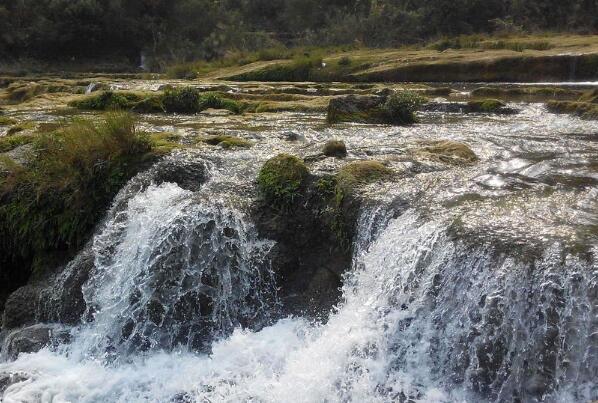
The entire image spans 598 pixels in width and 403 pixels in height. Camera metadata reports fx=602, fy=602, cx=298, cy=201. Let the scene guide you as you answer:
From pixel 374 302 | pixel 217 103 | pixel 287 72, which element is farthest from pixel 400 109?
pixel 287 72

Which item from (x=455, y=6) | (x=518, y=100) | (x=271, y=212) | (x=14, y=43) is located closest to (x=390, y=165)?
(x=271, y=212)

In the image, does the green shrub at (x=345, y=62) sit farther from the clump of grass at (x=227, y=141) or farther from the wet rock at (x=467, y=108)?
the clump of grass at (x=227, y=141)

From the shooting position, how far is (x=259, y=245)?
8430 millimetres

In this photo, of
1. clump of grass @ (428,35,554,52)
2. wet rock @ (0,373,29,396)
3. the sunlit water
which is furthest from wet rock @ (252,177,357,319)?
clump of grass @ (428,35,554,52)

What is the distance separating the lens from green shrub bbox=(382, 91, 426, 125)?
1437 centimetres

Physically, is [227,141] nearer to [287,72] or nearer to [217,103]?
[217,103]

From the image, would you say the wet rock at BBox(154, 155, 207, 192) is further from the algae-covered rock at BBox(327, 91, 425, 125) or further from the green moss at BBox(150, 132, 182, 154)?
the algae-covered rock at BBox(327, 91, 425, 125)

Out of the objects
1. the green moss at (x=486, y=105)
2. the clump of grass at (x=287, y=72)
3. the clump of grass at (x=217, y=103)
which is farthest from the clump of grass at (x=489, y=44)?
the clump of grass at (x=217, y=103)

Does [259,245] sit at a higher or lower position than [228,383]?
higher

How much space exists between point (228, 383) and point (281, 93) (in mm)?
14687

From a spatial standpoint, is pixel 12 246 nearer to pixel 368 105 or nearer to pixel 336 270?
pixel 336 270

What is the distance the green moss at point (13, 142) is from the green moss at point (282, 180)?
4928 millimetres

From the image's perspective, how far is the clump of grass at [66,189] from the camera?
9164 mm

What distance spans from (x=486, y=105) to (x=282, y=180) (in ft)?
31.3
